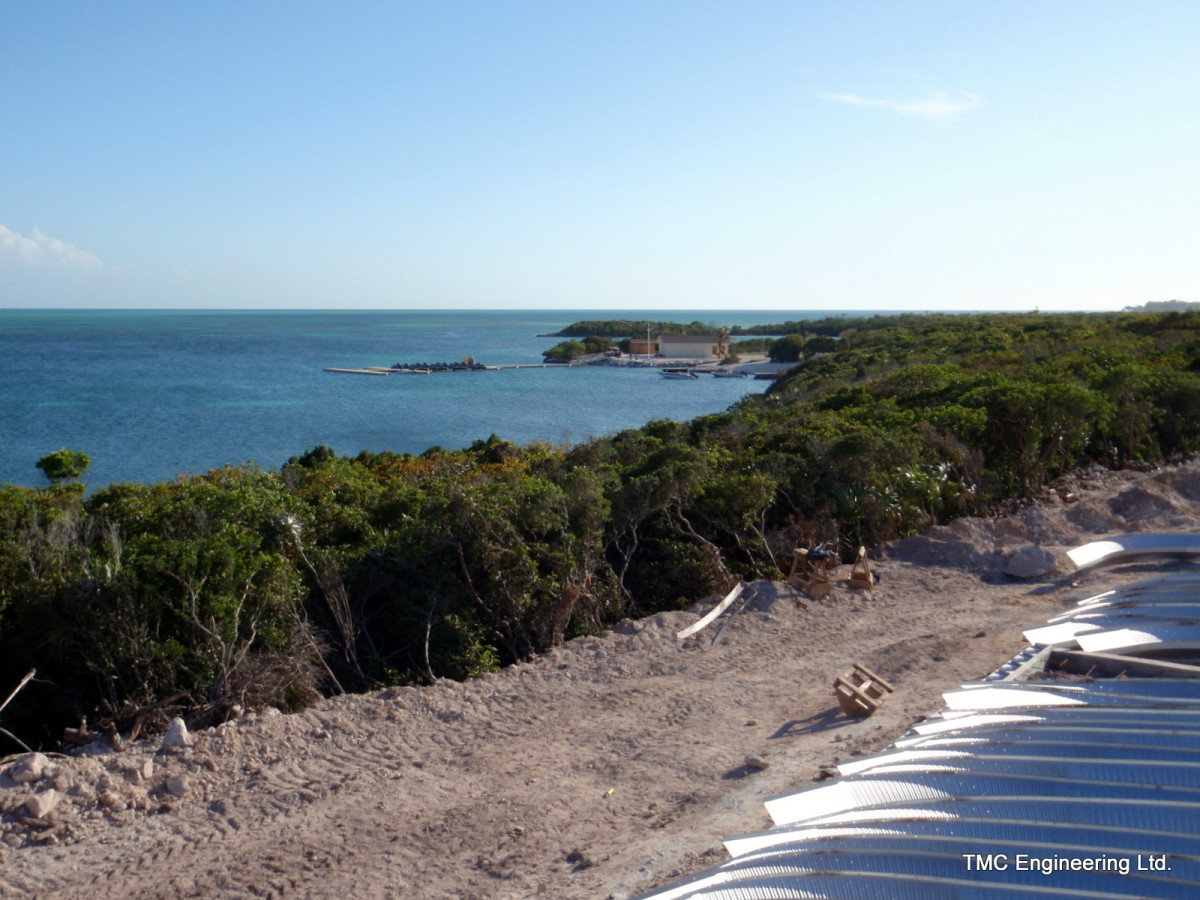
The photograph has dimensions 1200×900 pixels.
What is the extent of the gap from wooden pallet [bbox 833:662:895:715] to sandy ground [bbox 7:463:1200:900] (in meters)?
0.14

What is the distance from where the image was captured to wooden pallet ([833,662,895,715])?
332 inches

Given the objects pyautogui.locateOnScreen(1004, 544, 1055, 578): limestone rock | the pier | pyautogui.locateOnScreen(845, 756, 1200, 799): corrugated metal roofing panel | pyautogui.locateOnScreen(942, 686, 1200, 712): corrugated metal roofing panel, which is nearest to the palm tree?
the pier

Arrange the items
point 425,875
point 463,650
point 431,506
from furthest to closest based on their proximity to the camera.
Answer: point 431,506 < point 463,650 < point 425,875

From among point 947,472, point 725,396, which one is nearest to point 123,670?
point 947,472

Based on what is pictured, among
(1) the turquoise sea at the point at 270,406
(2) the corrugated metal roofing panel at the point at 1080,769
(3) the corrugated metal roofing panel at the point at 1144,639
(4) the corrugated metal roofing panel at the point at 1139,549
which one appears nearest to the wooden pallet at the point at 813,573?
(4) the corrugated metal roofing panel at the point at 1139,549

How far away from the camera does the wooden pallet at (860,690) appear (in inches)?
332

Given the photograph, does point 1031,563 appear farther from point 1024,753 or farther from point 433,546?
point 433,546

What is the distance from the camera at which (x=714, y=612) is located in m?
11.3

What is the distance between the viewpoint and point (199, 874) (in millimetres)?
6180

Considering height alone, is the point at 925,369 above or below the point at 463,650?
above

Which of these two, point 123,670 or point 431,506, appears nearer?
point 123,670

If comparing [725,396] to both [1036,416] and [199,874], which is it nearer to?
[1036,416]

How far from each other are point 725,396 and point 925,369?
164 ft

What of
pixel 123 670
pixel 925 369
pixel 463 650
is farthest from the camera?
pixel 925 369
